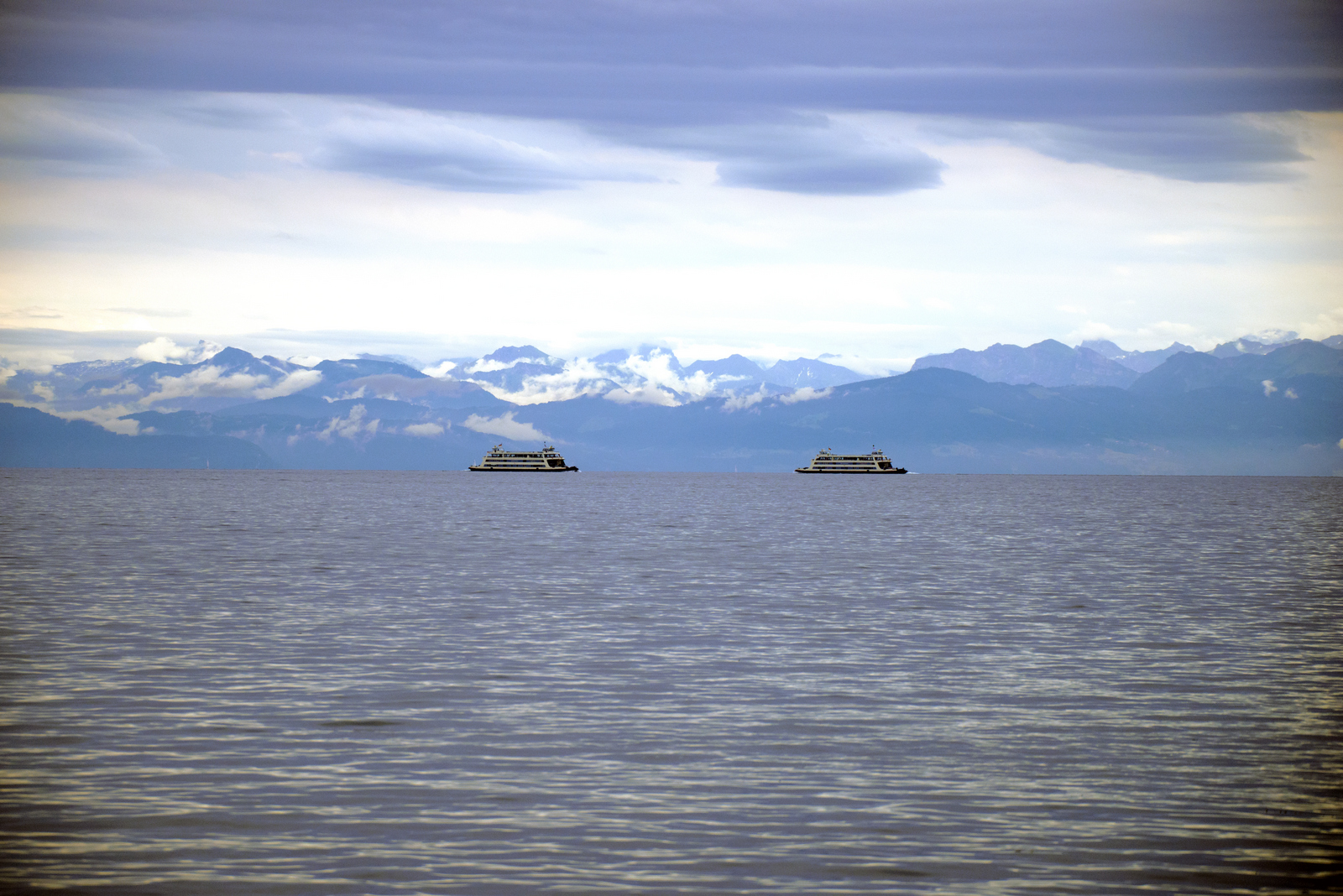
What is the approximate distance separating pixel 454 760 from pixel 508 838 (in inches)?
205

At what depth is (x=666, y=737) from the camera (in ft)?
86.2

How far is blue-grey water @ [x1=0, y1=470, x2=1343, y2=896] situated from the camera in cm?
1833

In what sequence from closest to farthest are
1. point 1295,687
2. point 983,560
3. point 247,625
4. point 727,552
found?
point 1295,687, point 247,625, point 983,560, point 727,552

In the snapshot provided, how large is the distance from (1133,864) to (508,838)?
9282 mm

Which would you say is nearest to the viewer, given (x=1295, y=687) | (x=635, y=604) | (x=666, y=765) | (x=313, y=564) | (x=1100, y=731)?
(x=666, y=765)

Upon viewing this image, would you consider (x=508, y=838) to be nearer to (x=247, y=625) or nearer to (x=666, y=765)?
(x=666, y=765)

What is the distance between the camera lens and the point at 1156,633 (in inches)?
1751

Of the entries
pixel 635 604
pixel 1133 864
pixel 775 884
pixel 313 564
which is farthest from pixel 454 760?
pixel 313 564

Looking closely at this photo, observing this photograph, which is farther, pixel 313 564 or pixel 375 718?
pixel 313 564

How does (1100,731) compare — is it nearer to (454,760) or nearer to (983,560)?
(454,760)

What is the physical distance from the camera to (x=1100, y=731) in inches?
1080

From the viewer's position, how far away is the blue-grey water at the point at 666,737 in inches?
722

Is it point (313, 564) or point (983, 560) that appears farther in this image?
point (983, 560)

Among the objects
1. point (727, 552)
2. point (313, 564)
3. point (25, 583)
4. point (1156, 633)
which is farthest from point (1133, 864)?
point (727, 552)
